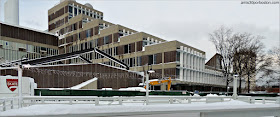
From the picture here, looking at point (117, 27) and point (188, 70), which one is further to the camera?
point (117, 27)

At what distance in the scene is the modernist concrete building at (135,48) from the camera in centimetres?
4044

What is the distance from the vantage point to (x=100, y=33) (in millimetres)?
54688

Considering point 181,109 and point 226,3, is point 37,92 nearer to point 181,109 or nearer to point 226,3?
point 226,3

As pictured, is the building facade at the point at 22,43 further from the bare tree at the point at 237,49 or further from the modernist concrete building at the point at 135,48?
the bare tree at the point at 237,49

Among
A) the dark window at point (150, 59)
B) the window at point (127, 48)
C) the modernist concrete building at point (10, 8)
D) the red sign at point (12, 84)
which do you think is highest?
the window at point (127, 48)

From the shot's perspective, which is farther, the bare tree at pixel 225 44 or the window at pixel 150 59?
the window at pixel 150 59

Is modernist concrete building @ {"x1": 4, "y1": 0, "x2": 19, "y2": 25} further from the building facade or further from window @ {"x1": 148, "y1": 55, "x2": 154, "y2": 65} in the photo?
the building facade

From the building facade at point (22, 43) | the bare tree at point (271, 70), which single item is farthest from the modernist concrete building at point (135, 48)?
the bare tree at point (271, 70)

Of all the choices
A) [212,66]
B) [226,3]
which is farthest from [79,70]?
[212,66]

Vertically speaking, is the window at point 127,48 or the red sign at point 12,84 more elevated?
the window at point 127,48

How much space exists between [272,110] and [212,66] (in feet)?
178

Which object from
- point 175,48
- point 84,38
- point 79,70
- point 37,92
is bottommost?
point 37,92

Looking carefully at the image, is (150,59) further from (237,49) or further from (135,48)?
(237,49)

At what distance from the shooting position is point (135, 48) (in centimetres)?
4644
